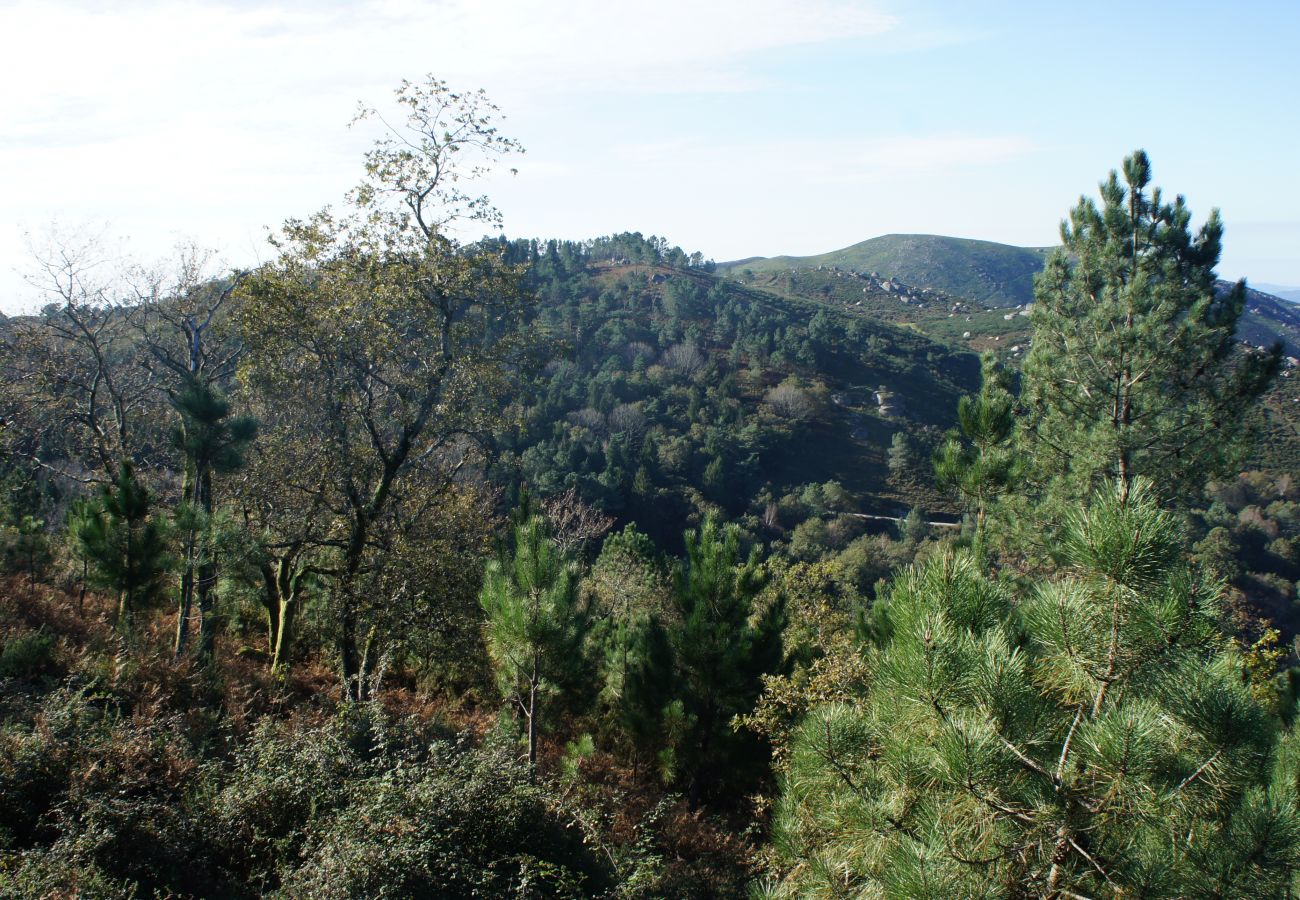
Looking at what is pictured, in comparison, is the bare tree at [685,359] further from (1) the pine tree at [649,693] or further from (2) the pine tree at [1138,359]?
(1) the pine tree at [649,693]

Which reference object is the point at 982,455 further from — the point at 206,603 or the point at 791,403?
the point at 791,403

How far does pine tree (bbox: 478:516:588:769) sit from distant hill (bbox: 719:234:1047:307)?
468 feet

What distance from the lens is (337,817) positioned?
17.6 feet

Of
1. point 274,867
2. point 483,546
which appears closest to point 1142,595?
point 274,867

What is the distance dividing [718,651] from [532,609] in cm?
287

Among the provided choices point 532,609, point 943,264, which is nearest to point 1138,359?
point 532,609

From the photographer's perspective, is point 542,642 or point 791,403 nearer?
point 542,642

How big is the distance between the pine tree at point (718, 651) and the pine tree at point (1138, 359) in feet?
16.1

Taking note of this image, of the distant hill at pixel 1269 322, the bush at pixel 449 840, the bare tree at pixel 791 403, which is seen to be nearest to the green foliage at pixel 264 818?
the bush at pixel 449 840

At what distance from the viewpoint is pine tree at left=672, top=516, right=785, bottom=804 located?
9484 millimetres

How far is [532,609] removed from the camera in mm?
7840

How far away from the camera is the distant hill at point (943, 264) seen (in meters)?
153

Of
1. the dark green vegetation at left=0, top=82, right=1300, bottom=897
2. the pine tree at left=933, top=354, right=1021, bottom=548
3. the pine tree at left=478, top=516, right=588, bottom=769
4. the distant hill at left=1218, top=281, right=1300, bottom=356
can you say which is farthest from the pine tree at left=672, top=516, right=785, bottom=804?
the distant hill at left=1218, top=281, right=1300, bottom=356

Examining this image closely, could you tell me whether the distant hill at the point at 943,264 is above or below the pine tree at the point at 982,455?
above
